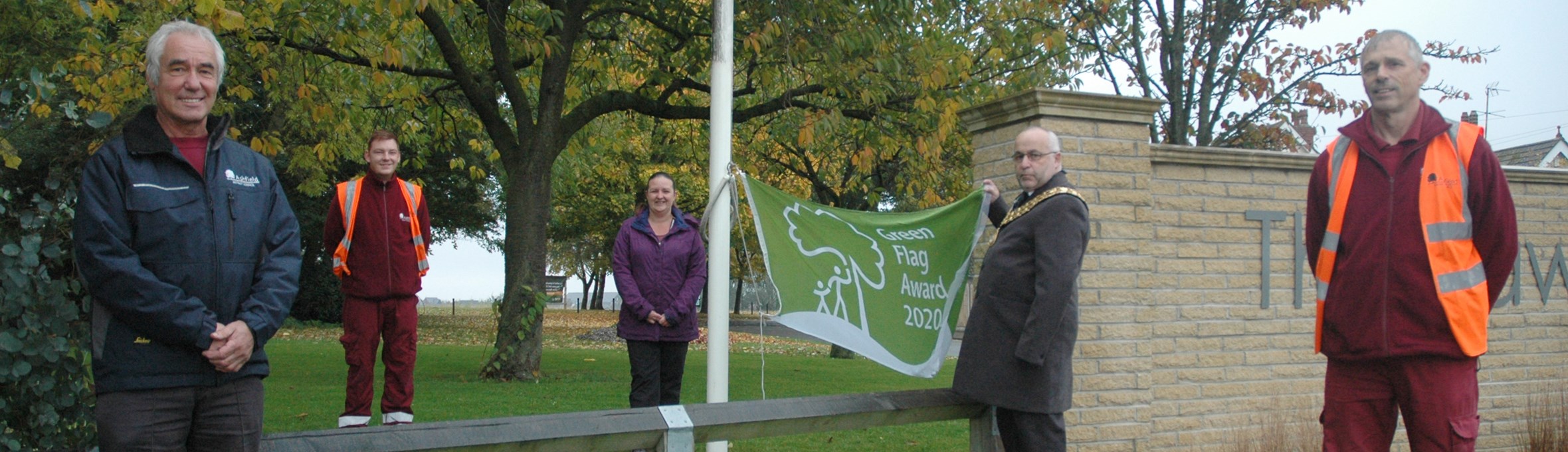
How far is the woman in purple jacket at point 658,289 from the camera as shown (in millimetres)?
5977

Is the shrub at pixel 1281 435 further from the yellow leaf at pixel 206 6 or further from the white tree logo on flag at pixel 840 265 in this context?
the yellow leaf at pixel 206 6

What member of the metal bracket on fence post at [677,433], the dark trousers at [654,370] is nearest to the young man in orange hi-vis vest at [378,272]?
the dark trousers at [654,370]

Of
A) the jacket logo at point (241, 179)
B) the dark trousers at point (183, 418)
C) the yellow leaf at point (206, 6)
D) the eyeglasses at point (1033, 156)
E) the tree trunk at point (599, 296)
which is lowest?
the tree trunk at point (599, 296)

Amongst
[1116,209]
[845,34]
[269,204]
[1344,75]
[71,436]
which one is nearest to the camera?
[269,204]

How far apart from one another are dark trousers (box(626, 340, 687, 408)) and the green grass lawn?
0.52 metres

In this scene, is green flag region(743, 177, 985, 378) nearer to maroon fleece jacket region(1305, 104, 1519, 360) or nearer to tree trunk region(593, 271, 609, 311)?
maroon fleece jacket region(1305, 104, 1519, 360)

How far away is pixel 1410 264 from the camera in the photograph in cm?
380

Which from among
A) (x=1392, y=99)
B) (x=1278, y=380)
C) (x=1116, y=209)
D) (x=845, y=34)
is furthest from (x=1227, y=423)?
(x=845, y=34)

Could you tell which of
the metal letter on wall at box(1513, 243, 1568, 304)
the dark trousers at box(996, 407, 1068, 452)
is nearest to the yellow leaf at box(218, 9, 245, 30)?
the dark trousers at box(996, 407, 1068, 452)

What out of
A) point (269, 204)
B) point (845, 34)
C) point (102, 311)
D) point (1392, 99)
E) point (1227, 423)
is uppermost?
point (845, 34)

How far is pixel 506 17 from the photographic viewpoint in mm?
11672

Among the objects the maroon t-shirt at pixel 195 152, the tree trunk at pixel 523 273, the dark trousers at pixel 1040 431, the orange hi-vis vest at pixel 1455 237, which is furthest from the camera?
the tree trunk at pixel 523 273

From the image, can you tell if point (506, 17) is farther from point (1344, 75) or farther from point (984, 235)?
point (1344, 75)

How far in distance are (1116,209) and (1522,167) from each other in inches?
138
